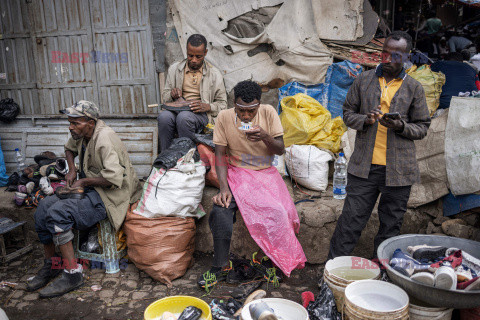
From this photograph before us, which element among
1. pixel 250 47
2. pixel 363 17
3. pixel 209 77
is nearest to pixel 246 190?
pixel 209 77

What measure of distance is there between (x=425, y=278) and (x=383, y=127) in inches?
45.5

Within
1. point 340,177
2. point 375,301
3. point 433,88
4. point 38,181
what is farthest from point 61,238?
point 433,88

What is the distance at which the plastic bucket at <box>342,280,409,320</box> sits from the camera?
2.32 meters

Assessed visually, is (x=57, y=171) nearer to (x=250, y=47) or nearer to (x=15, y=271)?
(x=15, y=271)

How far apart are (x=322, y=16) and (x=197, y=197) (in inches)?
123

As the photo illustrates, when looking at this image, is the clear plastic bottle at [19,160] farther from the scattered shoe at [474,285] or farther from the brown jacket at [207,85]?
the scattered shoe at [474,285]

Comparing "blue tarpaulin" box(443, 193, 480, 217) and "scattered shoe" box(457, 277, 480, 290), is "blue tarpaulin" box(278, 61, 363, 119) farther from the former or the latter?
"scattered shoe" box(457, 277, 480, 290)

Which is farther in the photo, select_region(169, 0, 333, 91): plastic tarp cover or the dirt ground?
select_region(169, 0, 333, 91): plastic tarp cover

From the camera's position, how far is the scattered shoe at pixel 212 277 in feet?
11.6

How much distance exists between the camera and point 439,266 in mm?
2559

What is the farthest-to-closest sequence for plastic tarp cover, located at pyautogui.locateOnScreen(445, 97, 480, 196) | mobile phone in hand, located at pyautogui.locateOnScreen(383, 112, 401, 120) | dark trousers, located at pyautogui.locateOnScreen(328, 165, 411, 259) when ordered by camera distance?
plastic tarp cover, located at pyautogui.locateOnScreen(445, 97, 480, 196) < dark trousers, located at pyautogui.locateOnScreen(328, 165, 411, 259) < mobile phone in hand, located at pyautogui.locateOnScreen(383, 112, 401, 120)

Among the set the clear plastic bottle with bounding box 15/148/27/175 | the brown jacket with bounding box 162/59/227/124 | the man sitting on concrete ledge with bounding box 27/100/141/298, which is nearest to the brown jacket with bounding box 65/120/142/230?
the man sitting on concrete ledge with bounding box 27/100/141/298

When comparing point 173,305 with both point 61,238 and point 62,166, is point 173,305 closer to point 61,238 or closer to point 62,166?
point 61,238

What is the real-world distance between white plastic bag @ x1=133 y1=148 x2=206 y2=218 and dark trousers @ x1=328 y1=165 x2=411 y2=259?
144cm
